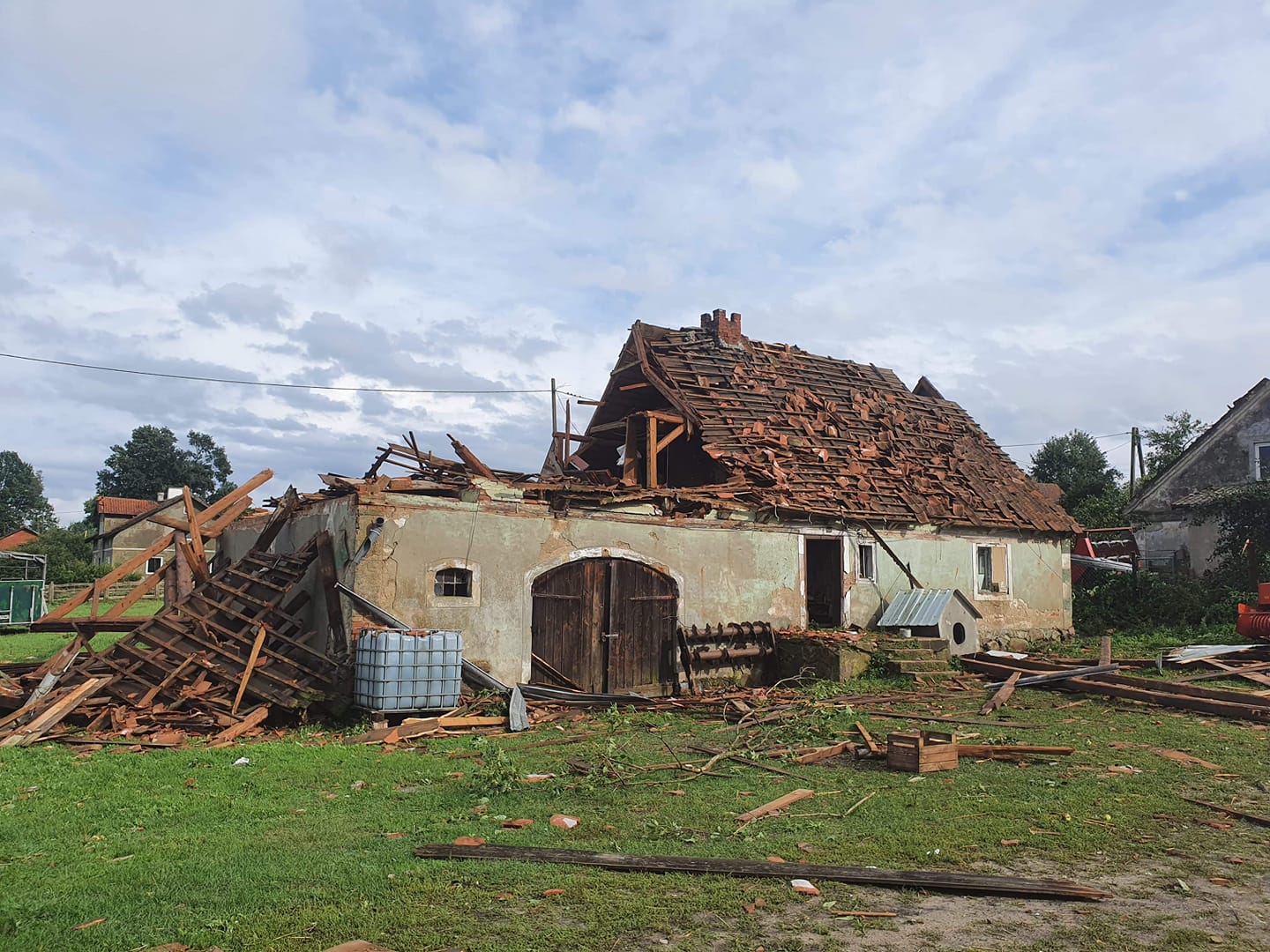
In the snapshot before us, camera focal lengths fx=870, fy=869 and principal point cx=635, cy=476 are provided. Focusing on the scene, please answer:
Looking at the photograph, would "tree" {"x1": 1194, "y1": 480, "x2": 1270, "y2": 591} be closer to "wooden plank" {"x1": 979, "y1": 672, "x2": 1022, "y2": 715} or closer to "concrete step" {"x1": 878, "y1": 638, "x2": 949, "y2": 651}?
"concrete step" {"x1": 878, "y1": 638, "x2": 949, "y2": 651}

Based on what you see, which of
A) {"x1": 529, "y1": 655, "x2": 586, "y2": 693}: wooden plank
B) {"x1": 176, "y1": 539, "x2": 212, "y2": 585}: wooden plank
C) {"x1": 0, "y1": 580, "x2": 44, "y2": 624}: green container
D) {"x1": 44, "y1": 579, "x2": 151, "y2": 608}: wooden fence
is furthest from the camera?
{"x1": 44, "y1": 579, "x2": 151, "y2": 608}: wooden fence

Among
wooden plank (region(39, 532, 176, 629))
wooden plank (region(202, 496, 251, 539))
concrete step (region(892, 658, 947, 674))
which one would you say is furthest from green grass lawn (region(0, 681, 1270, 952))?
wooden plank (region(202, 496, 251, 539))

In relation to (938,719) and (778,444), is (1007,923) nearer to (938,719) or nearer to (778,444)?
(938,719)

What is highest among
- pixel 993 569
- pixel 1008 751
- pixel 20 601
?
pixel 993 569

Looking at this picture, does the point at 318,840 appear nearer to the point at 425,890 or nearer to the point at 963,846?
the point at 425,890

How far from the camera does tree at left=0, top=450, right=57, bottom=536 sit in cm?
8419

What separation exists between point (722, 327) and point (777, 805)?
16683mm

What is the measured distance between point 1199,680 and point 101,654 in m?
18.0

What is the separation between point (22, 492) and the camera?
85.9 m

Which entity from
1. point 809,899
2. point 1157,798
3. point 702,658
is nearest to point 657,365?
point 702,658

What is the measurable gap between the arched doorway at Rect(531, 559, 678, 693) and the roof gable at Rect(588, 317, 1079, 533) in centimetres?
337

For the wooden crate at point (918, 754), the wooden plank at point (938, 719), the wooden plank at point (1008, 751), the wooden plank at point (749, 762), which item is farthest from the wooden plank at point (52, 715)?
the wooden plank at point (1008, 751)

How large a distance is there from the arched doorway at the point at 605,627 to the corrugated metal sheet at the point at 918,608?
538cm

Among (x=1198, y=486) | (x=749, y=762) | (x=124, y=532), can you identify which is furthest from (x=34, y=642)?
(x=1198, y=486)
